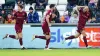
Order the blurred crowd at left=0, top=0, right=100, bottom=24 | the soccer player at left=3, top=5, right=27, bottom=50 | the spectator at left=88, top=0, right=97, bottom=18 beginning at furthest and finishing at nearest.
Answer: the spectator at left=88, top=0, right=97, bottom=18, the blurred crowd at left=0, top=0, right=100, bottom=24, the soccer player at left=3, top=5, right=27, bottom=50

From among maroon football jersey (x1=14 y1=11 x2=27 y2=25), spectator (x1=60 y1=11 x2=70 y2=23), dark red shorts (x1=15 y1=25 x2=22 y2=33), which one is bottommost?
dark red shorts (x1=15 y1=25 x2=22 y2=33)

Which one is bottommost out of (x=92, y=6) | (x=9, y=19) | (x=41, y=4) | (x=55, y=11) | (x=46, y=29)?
(x=46, y=29)

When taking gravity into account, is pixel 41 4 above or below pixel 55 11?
above

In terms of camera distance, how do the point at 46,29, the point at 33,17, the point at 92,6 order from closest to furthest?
the point at 46,29
the point at 33,17
the point at 92,6

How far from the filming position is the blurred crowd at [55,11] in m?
21.7

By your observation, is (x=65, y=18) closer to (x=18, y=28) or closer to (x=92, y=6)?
(x=92, y=6)

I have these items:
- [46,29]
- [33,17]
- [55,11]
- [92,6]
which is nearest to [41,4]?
[55,11]

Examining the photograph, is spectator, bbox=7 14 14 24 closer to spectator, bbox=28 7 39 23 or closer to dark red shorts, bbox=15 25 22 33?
spectator, bbox=28 7 39 23

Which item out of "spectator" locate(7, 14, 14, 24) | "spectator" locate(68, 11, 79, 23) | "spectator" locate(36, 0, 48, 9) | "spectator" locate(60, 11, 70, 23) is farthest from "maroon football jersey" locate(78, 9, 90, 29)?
"spectator" locate(36, 0, 48, 9)

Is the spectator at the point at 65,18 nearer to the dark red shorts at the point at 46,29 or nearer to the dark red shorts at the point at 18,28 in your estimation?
the dark red shorts at the point at 46,29

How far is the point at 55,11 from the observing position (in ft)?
73.7

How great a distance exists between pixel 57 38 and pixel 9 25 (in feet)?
7.93

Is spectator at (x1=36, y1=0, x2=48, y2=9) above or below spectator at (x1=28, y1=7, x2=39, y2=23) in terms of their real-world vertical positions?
above

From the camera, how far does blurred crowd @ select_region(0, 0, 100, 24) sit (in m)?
21.7
